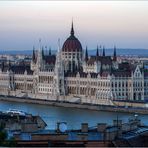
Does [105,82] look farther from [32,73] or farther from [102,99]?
[32,73]

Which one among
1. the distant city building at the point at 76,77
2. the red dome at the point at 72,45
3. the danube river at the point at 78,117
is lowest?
the danube river at the point at 78,117

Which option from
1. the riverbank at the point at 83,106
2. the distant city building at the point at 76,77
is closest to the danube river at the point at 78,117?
the riverbank at the point at 83,106

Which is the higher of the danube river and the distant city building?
the distant city building

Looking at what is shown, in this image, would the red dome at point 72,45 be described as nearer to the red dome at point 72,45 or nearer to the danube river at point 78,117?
the red dome at point 72,45

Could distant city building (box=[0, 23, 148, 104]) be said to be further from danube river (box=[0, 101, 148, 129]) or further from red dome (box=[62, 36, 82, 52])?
danube river (box=[0, 101, 148, 129])

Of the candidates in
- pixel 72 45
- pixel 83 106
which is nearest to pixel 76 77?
pixel 72 45

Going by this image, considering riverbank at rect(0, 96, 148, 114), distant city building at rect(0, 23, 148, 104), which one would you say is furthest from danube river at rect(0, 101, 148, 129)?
distant city building at rect(0, 23, 148, 104)

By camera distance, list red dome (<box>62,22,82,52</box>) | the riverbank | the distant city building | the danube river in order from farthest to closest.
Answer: red dome (<box>62,22,82,52</box>) → the distant city building → the riverbank → the danube river

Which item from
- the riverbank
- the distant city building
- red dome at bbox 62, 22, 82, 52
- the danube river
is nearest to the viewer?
the danube river

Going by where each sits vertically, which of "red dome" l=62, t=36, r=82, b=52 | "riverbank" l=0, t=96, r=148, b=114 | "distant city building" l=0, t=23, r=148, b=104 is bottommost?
"riverbank" l=0, t=96, r=148, b=114

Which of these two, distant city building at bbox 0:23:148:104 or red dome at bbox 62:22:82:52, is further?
red dome at bbox 62:22:82:52
